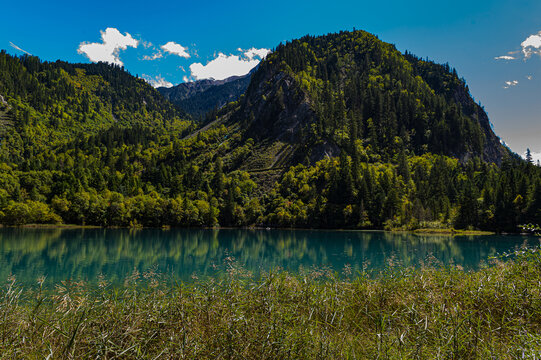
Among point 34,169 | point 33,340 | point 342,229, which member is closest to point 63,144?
point 34,169

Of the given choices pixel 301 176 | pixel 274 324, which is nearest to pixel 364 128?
pixel 301 176

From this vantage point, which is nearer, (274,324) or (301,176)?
(274,324)

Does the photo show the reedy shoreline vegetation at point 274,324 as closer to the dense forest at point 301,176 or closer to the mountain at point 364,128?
the dense forest at point 301,176

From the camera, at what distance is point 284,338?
6.16 meters

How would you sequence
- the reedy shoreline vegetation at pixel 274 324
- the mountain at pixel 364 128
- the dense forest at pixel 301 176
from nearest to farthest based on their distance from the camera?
the reedy shoreline vegetation at pixel 274 324, the dense forest at pixel 301 176, the mountain at pixel 364 128

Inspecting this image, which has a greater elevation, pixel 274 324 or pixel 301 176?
pixel 301 176

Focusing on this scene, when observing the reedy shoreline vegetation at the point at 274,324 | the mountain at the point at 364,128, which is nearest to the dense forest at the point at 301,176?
the mountain at the point at 364,128

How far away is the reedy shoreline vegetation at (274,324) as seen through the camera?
566 centimetres

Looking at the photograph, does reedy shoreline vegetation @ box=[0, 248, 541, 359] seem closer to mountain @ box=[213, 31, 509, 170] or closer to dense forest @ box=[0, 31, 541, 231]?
dense forest @ box=[0, 31, 541, 231]

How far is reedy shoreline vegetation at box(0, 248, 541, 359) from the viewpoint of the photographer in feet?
18.6

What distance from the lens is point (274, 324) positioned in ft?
20.6

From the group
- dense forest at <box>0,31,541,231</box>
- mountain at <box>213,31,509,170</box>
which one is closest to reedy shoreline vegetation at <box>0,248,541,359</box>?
dense forest at <box>0,31,541,231</box>

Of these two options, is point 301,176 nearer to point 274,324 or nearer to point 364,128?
point 364,128

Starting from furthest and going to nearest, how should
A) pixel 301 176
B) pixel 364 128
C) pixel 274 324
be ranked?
1. pixel 364 128
2. pixel 301 176
3. pixel 274 324
